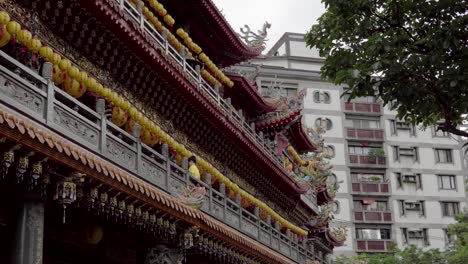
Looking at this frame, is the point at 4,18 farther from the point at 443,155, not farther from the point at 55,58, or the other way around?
the point at 443,155

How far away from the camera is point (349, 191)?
52.0 m

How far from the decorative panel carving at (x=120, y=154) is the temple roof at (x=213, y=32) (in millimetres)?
9623

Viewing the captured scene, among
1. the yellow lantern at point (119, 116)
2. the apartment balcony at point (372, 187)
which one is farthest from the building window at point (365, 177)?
the yellow lantern at point (119, 116)

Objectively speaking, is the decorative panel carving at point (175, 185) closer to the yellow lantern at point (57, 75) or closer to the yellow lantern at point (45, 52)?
the yellow lantern at point (57, 75)

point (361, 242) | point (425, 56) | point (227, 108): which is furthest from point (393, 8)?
point (361, 242)

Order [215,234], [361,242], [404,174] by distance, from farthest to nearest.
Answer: [404,174]
[361,242]
[215,234]

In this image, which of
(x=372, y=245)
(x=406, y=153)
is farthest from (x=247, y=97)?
(x=406, y=153)

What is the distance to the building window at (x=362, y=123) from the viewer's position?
5428 centimetres

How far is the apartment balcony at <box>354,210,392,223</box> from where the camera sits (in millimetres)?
51250

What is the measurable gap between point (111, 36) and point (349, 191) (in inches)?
1573

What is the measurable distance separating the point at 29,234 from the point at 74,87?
5.02 metres

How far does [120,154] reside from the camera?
12477mm

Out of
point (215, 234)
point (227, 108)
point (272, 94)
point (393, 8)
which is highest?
point (272, 94)

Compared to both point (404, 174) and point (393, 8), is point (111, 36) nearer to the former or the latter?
point (393, 8)
